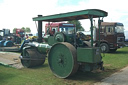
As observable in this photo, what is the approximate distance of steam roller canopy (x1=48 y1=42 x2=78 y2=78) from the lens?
512 cm

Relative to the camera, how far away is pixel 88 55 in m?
4.87

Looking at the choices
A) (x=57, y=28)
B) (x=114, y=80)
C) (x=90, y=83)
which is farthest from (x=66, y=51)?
(x=57, y=28)

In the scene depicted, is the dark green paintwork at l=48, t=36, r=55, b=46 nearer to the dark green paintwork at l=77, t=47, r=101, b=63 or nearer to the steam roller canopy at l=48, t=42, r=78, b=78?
the steam roller canopy at l=48, t=42, r=78, b=78

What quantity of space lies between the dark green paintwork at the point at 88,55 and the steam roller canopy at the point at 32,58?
2.73 m

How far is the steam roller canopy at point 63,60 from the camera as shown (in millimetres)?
5117

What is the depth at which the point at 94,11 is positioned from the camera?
5.09 metres

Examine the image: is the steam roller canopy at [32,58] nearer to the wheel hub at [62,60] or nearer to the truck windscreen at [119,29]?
the wheel hub at [62,60]

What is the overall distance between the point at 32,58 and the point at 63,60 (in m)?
2.11

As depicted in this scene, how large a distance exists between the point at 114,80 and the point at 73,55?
1.57 metres

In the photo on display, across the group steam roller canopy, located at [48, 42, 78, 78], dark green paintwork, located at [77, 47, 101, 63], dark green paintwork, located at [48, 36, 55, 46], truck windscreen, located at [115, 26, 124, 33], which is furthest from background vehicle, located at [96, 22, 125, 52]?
dark green paintwork, located at [77, 47, 101, 63]

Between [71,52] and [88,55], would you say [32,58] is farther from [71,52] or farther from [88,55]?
[88,55]

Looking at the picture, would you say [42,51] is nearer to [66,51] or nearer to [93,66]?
[66,51]

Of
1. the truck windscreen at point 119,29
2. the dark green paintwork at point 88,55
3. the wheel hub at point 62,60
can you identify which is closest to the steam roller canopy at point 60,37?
the wheel hub at point 62,60

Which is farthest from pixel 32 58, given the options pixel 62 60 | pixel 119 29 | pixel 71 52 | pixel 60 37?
pixel 119 29
